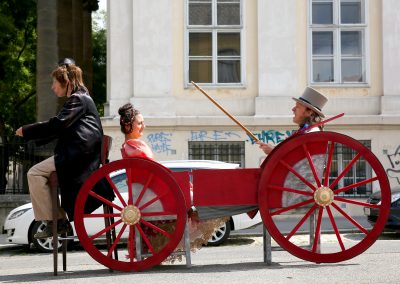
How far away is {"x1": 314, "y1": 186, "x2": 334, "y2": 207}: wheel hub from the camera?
680 centimetres

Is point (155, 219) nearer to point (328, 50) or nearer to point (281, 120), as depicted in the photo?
point (281, 120)

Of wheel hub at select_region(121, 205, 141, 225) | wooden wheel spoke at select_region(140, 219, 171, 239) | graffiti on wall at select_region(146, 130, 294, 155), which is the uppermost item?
graffiti on wall at select_region(146, 130, 294, 155)

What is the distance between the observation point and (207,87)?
65.7ft

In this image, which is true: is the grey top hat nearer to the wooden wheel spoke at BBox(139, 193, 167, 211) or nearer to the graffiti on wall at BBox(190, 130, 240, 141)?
the wooden wheel spoke at BBox(139, 193, 167, 211)

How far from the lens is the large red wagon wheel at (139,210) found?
22.1 feet

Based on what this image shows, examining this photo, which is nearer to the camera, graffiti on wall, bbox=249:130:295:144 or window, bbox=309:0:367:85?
graffiti on wall, bbox=249:130:295:144

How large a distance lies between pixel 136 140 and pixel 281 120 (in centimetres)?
1287

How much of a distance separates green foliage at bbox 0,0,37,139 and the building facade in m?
9.95

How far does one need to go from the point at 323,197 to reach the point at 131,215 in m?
1.64

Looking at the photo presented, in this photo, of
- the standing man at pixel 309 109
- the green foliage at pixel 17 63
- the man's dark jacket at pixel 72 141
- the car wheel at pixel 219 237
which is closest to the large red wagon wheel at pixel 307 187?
the standing man at pixel 309 109

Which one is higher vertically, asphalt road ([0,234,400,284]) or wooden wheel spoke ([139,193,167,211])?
wooden wheel spoke ([139,193,167,211])

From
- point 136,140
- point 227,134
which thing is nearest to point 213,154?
point 227,134

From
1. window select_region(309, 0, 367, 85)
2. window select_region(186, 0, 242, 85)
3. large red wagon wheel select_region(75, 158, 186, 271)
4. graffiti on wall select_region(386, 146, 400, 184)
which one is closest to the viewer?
large red wagon wheel select_region(75, 158, 186, 271)

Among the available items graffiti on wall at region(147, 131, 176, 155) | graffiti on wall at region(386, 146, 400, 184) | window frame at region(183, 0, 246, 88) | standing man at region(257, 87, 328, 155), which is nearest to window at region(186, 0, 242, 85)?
window frame at region(183, 0, 246, 88)
